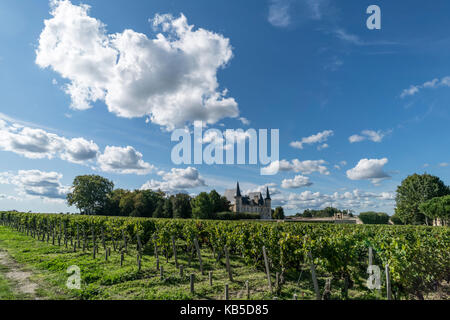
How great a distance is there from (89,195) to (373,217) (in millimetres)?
73694

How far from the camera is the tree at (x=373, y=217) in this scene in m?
52.2

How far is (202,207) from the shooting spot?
52.3 metres

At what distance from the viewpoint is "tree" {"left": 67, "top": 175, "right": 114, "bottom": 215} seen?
62.2 metres

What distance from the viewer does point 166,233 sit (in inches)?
489

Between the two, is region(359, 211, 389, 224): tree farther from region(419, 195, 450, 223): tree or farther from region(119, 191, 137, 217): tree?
region(119, 191, 137, 217): tree

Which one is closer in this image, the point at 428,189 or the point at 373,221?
the point at 428,189

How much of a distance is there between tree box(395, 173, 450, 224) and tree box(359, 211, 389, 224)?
3.72 metres

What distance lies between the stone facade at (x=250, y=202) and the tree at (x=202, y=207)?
72.6ft

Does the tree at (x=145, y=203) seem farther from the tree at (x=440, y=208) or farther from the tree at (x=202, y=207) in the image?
the tree at (x=440, y=208)

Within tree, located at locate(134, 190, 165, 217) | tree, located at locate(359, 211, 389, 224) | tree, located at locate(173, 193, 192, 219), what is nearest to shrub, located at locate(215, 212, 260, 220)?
tree, located at locate(173, 193, 192, 219)
